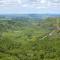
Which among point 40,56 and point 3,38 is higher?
point 3,38

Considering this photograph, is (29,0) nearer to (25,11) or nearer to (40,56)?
(25,11)

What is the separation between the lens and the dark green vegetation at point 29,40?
6.01 ft

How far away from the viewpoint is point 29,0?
192cm

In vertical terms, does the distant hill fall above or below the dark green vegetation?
above

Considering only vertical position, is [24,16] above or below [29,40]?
above

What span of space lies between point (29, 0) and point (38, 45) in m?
0.72

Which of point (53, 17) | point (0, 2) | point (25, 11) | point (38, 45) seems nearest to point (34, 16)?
point (25, 11)

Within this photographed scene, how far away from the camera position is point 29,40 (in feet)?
6.13

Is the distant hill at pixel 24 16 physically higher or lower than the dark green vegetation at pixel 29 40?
higher

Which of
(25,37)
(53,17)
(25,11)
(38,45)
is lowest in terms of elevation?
(38,45)

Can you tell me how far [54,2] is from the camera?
1.88 m

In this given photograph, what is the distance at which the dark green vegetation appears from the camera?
1.83m

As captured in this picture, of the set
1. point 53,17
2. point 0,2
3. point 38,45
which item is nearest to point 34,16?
point 53,17

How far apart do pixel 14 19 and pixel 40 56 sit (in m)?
0.70
